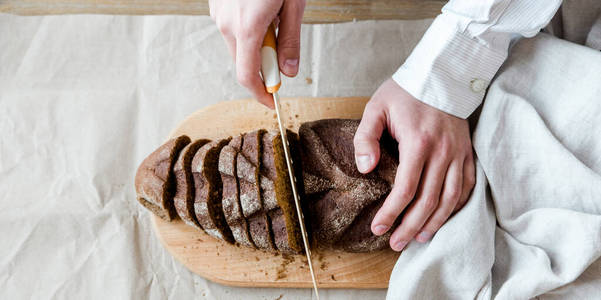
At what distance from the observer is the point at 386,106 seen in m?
2.05

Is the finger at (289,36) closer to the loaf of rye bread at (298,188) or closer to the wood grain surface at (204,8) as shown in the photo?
the loaf of rye bread at (298,188)

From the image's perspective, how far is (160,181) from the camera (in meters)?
2.17

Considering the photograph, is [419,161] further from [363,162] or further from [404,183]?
[363,162]

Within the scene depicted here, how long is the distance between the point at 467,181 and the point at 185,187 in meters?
1.35

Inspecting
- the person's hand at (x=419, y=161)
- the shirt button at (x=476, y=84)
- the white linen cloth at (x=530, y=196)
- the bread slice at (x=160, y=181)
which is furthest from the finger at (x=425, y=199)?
the bread slice at (x=160, y=181)

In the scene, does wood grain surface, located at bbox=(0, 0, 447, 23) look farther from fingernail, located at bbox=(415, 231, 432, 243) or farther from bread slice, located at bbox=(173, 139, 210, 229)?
fingernail, located at bbox=(415, 231, 432, 243)

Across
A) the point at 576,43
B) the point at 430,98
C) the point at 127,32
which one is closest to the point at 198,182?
the point at 430,98

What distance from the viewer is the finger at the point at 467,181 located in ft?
6.66

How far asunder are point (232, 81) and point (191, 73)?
0.93 ft

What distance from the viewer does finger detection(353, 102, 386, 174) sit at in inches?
75.9

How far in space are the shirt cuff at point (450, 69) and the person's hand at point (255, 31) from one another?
567mm

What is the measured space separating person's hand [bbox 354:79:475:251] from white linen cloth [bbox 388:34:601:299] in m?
0.07

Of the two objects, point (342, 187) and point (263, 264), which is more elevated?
point (342, 187)

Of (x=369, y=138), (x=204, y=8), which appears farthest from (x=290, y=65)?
(x=204, y=8)
